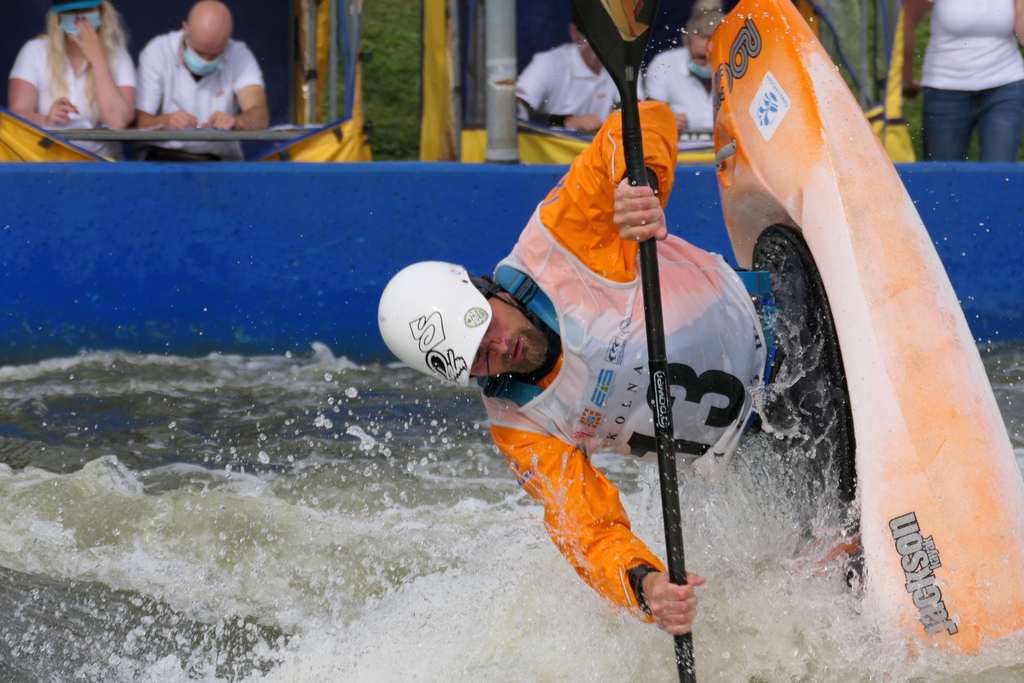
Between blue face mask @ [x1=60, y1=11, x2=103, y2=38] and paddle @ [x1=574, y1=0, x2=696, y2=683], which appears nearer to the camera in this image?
paddle @ [x1=574, y1=0, x2=696, y2=683]

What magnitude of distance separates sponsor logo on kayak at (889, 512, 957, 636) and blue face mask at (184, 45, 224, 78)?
474 cm

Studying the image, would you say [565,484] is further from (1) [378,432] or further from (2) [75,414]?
(2) [75,414]

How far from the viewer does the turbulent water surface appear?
399cm

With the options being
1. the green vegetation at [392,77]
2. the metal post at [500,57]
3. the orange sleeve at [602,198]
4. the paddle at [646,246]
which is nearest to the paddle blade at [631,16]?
the paddle at [646,246]

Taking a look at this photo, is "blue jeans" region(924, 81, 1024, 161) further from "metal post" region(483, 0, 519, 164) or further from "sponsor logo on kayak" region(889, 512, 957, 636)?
"sponsor logo on kayak" region(889, 512, 957, 636)

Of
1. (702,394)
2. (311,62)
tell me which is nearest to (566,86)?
(311,62)

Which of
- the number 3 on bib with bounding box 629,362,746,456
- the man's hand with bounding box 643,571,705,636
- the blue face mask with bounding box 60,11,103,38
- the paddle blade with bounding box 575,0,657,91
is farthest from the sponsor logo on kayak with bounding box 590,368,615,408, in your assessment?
the blue face mask with bounding box 60,11,103,38

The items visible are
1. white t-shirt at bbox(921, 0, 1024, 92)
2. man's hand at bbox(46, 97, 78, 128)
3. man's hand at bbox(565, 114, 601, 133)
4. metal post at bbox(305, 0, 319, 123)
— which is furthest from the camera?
metal post at bbox(305, 0, 319, 123)

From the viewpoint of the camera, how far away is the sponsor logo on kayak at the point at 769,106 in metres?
4.16

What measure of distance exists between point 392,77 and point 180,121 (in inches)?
153

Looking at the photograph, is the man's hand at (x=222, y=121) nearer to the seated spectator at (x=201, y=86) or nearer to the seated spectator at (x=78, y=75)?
the seated spectator at (x=201, y=86)

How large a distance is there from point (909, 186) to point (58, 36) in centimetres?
403

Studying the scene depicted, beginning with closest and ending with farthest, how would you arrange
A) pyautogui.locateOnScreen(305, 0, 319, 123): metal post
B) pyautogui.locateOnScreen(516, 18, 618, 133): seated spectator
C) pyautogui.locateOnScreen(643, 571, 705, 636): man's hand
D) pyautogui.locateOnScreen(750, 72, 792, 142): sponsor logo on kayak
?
pyautogui.locateOnScreen(643, 571, 705, 636): man's hand
pyautogui.locateOnScreen(750, 72, 792, 142): sponsor logo on kayak
pyautogui.locateOnScreen(516, 18, 618, 133): seated spectator
pyautogui.locateOnScreen(305, 0, 319, 123): metal post

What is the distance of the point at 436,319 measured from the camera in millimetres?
3688
